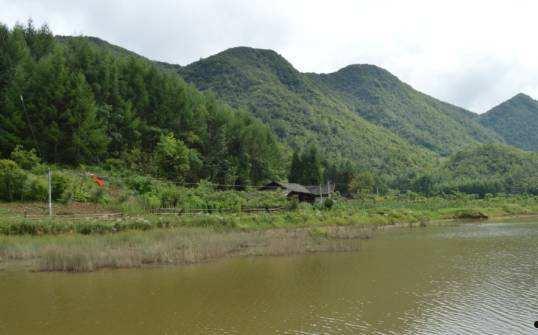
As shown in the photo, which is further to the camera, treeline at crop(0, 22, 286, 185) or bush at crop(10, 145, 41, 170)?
treeline at crop(0, 22, 286, 185)

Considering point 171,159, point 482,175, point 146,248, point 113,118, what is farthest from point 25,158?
point 482,175

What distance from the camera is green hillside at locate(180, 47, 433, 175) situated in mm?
134625

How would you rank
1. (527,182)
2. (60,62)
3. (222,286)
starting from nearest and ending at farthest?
(222,286), (60,62), (527,182)

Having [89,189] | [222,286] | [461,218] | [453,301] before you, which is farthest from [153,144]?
[453,301]

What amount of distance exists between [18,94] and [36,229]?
27.6 meters

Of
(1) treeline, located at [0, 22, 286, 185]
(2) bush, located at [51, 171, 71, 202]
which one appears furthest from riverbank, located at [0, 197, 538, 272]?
(1) treeline, located at [0, 22, 286, 185]

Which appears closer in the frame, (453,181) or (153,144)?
(153,144)

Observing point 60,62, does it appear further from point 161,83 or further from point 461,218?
point 461,218

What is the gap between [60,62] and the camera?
54.6 m

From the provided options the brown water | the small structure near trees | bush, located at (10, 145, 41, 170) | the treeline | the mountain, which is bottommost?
the brown water

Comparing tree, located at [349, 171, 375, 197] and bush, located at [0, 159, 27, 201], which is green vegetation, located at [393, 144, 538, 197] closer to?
tree, located at [349, 171, 375, 197]

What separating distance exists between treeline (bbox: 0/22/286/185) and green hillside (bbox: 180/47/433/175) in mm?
50785

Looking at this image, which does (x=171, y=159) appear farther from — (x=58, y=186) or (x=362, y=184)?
(x=362, y=184)

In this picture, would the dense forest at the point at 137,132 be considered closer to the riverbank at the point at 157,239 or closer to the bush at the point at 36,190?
the bush at the point at 36,190
